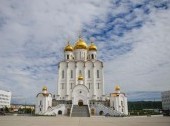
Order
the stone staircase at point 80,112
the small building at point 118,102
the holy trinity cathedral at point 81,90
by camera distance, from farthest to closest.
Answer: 1. the small building at point 118,102
2. the holy trinity cathedral at point 81,90
3. the stone staircase at point 80,112

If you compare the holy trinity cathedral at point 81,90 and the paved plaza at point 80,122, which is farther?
the holy trinity cathedral at point 81,90

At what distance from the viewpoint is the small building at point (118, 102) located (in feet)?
164

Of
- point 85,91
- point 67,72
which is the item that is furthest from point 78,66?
point 85,91

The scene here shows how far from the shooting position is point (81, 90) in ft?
172

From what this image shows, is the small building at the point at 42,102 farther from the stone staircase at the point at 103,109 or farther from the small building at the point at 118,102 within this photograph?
the small building at the point at 118,102

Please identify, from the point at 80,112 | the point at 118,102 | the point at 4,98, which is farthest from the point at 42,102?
the point at 4,98

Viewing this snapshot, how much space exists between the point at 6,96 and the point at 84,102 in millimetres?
52171

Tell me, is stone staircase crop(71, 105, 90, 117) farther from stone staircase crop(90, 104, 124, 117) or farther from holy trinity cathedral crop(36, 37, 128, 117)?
stone staircase crop(90, 104, 124, 117)

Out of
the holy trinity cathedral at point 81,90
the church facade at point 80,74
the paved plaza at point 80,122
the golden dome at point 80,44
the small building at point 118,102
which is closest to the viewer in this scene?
the paved plaza at point 80,122

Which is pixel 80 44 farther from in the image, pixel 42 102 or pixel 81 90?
pixel 42 102

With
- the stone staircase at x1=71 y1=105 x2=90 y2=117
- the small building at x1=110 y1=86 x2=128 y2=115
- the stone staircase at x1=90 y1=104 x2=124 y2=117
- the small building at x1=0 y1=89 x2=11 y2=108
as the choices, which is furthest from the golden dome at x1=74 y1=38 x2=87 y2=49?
the small building at x1=0 y1=89 x2=11 y2=108

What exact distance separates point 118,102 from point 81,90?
9.60m

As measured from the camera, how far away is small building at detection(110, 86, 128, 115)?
5012cm

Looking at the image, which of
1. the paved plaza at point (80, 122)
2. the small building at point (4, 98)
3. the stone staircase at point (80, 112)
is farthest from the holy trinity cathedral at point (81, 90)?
the small building at point (4, 98)
